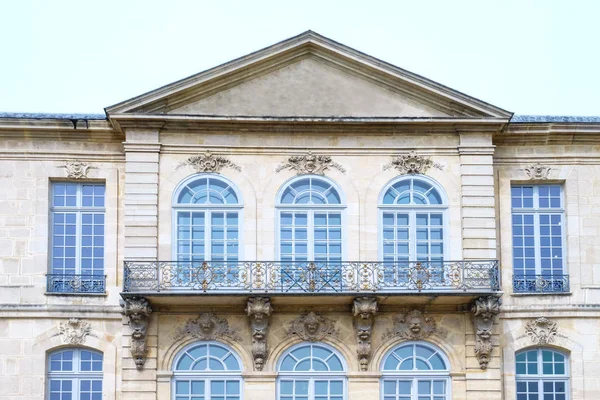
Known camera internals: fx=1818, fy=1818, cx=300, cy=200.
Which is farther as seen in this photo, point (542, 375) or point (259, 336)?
point (542, 375)

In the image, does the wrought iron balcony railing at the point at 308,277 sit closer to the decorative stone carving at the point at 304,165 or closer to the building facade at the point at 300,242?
the building facade at the point at 300,242

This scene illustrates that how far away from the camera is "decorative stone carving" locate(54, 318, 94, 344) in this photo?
3278cm

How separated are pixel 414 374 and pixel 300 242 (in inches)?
125

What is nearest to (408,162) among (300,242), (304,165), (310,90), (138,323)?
(304,165)

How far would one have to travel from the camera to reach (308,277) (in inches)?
1284

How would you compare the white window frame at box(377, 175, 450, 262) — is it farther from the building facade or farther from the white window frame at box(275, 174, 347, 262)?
the white window frame at box(275, 174, 347, 262)

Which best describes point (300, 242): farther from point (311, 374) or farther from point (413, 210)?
point (311, 374)

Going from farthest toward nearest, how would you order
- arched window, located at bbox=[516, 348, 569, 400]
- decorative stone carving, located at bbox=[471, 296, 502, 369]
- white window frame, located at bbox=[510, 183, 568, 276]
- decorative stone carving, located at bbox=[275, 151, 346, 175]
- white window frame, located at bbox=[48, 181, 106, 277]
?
white window frame, located at bbox=[510, 183, 568, 276] < decorative stone carving, located at bbox=[275, 151, 346, 175] < white window frame, located at bbox=[48, 181, 106, 277] < arched window, located at bbox=[516, 348, 569, 400] < decorative stone carving, located at bbox=[471, 296, 502, 369]

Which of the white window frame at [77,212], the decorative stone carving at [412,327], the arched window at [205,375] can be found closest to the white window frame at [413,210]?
the decorative stone carving at [412,327]

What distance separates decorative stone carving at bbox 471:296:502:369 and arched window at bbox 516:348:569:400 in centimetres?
82

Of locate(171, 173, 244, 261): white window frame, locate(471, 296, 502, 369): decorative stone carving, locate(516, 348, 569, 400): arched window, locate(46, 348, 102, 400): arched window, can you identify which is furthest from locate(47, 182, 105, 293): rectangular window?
locate(516, 348, 569, 400): arched window

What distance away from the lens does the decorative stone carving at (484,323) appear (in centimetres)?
3244

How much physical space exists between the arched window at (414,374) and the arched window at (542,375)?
56.0 inches

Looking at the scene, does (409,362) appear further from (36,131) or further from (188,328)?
(36,131)
